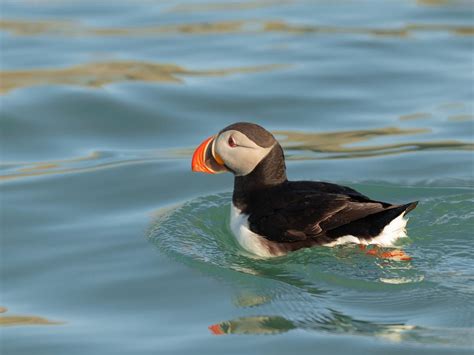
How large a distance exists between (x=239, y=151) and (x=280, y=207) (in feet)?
1.68

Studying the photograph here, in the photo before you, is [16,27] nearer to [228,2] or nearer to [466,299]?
[228,2]

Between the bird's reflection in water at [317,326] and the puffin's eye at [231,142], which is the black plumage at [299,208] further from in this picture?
the bird's reflection in water at [317,326]

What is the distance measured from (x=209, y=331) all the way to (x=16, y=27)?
9.59 meters

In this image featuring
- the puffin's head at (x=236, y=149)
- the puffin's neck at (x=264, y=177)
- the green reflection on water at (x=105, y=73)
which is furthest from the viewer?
the green reflection on water at (x=105, y=73)

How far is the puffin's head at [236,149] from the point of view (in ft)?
24.2

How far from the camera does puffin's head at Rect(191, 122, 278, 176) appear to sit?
7.38 m

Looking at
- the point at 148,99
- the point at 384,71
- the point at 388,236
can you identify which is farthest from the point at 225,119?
the point at 388,236

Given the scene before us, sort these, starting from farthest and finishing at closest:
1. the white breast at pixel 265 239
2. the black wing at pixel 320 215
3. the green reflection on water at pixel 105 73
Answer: the green reflection on water at pixel 105 73 < the white breast at pixel 265 239 < the black wing at pixel 320 215

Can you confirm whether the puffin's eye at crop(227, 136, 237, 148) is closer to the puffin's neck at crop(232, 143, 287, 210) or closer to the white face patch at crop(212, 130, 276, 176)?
the white face patch at crop(212, 130, 276, 176)

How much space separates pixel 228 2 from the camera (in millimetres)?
16281

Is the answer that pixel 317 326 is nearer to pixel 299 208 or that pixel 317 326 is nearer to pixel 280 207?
pixel 299 208

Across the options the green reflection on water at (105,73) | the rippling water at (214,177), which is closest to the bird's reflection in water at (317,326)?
the rippling water at (214,177)

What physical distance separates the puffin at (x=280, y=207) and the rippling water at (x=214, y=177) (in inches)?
5.2

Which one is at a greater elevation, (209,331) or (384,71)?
(384,71)
